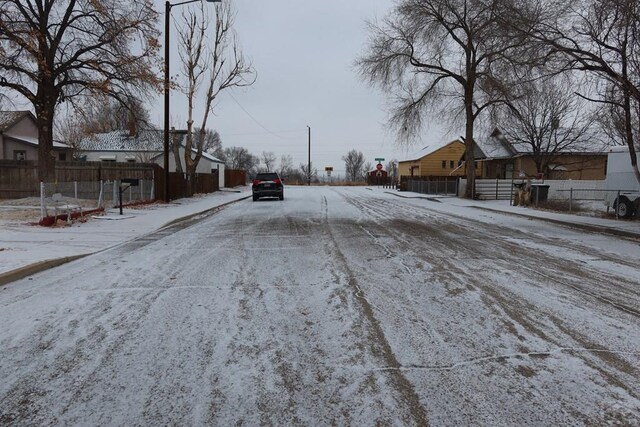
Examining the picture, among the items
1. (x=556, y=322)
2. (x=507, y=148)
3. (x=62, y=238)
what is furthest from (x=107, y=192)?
(x=507, y=148)

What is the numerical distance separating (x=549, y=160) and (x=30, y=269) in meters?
38.6

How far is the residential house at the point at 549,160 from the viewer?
3934 centimetres

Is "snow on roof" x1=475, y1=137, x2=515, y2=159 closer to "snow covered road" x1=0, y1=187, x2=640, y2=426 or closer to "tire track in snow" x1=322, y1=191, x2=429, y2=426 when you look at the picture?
"snow covered road" x1=0, y1=187, x2=640, y2=426

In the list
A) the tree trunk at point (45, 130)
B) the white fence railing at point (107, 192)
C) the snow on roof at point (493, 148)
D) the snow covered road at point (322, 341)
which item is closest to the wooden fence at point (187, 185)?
the white fence railing at point (107, 192)

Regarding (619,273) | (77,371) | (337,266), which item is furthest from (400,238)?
(77,371)

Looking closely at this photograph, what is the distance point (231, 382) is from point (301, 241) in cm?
716

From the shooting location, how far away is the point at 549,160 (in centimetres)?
3816

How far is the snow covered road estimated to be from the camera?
3275 mm

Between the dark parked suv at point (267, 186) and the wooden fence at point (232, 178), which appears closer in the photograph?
the dark parked suv at point (267, 186)

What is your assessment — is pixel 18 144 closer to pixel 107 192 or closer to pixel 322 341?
pixel 107 192

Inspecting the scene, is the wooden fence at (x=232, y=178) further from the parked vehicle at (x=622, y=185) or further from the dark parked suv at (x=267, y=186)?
the parked vehicle at (x=622, y=185)

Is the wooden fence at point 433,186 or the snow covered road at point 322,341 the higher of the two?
the wooden fence at point 433,186

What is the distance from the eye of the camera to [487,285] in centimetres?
670

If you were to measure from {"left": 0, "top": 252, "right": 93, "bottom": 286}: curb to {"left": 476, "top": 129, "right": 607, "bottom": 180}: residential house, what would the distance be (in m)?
36.2
